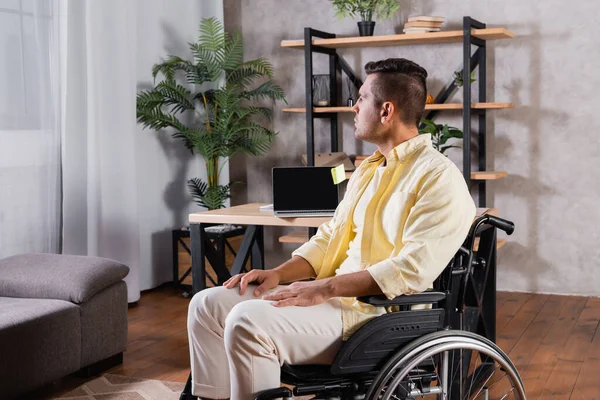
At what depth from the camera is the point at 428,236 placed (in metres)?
2.07

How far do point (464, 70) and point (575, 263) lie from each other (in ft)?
4.33

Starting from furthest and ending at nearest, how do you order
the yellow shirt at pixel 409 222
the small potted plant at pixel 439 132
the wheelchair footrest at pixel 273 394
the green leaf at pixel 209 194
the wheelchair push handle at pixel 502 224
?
1. the green leaf at pixel 209 194
2. the small potted plant at pixel 439 132
3. the wheelchair push handle at pixel 502 224
4. the yellow shirt at pixel 409 222
5. the wheelchair footrest at pixel 273 394

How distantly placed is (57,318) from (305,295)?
1353 mm

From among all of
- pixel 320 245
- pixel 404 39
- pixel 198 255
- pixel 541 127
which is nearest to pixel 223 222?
pixel 198 255

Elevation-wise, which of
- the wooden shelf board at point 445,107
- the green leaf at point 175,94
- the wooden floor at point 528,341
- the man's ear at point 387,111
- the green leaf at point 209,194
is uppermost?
the green leaf at point 175,94

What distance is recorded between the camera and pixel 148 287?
499 cm

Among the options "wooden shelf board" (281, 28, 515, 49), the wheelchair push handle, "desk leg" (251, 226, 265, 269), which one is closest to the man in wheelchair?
the wheelchair push handle

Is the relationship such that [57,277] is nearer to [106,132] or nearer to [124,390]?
[124,390]

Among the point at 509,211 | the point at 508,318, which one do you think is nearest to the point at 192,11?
the point at 509,211

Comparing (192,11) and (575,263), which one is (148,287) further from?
(575,263)

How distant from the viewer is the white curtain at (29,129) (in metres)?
4.00

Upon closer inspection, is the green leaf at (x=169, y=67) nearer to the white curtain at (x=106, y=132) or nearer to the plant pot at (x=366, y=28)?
the white curtain at (x=106, y=132)

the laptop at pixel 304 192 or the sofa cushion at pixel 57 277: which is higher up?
the laptop at pixel 304 192

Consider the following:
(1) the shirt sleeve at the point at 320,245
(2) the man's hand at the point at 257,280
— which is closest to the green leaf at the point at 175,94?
(1) the shirt sleeve at the point at 320,245
